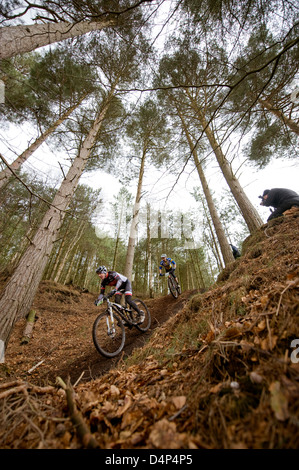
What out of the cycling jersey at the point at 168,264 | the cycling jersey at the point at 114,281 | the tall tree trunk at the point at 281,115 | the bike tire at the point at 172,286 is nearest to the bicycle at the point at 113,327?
the cycling jersey at the point at 114,281

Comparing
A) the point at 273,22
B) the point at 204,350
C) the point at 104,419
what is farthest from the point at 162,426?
the point at 273,22

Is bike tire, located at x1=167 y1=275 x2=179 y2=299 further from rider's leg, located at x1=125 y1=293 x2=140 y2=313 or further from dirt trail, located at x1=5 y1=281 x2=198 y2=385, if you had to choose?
rider's leg, located at x1=125 y1=293 x2=140 y2=313

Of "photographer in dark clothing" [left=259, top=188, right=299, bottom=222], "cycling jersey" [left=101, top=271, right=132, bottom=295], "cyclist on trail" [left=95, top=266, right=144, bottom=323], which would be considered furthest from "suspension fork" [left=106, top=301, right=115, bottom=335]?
"photographer in dark clothing" [left=259, top=188, right=299, bottom=222]

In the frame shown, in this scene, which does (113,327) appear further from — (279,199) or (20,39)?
(20,39)

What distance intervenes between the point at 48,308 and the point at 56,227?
5152 millimetres

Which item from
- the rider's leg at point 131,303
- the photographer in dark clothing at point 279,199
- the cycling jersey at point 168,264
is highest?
the photographer in dark clothing at point 279,199

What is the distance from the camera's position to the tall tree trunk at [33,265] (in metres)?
3.46

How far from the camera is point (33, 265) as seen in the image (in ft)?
13.7

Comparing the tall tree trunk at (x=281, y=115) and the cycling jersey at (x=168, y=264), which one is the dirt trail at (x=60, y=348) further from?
the tall tree trunk at (x=281, y=115)

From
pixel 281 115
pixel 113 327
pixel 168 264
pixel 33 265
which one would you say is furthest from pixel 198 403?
pixel 168 264

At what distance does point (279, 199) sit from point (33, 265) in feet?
24.7

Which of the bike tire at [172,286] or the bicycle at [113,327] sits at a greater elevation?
the bike tire at [172,286]

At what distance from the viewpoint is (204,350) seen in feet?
5.15

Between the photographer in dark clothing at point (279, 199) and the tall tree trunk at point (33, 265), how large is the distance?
6.16 metres
